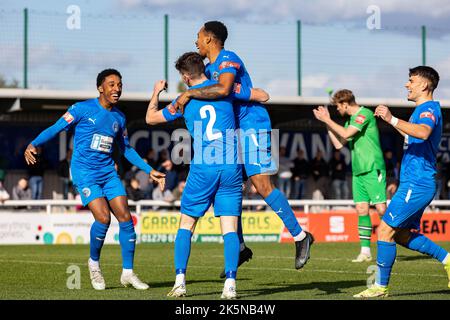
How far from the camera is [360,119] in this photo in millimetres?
14273

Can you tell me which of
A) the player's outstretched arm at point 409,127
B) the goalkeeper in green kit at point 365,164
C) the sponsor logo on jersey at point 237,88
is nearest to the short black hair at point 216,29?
the sponsor logo on jersey at point 237,88

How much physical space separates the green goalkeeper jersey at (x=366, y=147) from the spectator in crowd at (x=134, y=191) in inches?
330

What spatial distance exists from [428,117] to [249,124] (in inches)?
78.1

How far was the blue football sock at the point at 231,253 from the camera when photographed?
29.1 feet

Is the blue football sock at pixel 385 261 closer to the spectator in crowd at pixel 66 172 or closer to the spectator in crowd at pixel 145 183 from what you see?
the spectator in crowd at pixel 145 183

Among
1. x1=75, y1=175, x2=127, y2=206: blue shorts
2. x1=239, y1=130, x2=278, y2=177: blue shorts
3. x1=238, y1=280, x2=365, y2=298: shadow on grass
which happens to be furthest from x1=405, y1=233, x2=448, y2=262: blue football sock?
x1=75, y1=175, x2=127, y2=206: blue shorts

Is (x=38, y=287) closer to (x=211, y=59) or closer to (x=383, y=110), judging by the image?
(x=211, y=59)

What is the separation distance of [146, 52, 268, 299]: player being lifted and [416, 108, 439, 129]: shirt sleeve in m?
1.76

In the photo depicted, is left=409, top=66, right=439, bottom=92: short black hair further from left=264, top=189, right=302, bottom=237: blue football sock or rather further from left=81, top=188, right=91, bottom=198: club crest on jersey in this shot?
left=81, top=188, right=91, bottom=198: club crest on jersey

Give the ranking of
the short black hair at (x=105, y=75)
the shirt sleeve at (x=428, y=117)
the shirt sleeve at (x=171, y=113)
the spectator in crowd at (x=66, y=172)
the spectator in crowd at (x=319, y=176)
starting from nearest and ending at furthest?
the shirt sleeve at (x=428, y=117), the shirt sleeve at (x=171, y=113), the short black hair at (x=105, y=75), the spectator in crowd at (x=66, y=172), the spectator in crowd at (x=319, y=176)

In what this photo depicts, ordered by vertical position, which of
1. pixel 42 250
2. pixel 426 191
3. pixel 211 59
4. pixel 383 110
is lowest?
pixel 42 250

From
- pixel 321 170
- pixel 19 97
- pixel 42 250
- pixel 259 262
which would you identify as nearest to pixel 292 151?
pixel 321 170
